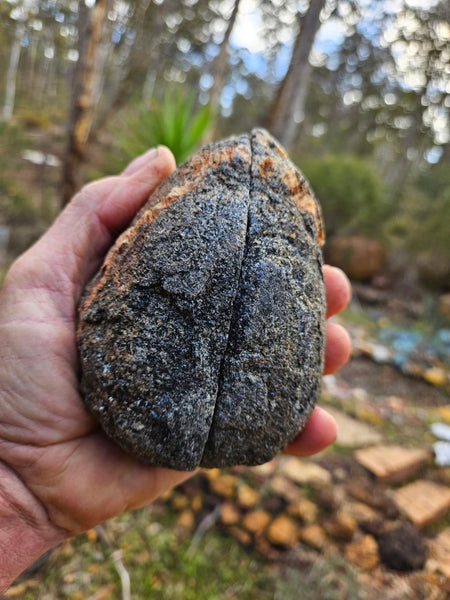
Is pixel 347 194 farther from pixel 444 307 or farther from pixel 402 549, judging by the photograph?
pixel 402 549

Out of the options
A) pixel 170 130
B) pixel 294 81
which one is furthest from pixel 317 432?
pixel 294 81

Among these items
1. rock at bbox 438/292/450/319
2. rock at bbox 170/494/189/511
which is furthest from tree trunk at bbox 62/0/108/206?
rock at bbox 438/292/450/319

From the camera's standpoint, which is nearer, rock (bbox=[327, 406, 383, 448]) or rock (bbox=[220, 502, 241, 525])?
rock (bbox=[220, 502, 241, 525])

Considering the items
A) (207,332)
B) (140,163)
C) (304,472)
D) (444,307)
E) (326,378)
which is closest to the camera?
(207,332)

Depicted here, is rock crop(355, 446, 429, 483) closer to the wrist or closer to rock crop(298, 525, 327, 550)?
rock crop(298, 525, 327, 550)

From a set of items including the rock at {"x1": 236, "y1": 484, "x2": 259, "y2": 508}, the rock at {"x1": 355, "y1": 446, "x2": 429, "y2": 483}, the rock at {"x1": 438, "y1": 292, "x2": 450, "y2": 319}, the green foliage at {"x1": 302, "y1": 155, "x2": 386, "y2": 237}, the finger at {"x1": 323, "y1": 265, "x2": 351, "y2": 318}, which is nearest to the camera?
the finger at {"x1": 323, "y1": 265, "x2": 351, "y2": 318}

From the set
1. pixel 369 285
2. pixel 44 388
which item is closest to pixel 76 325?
pixel 44 388
